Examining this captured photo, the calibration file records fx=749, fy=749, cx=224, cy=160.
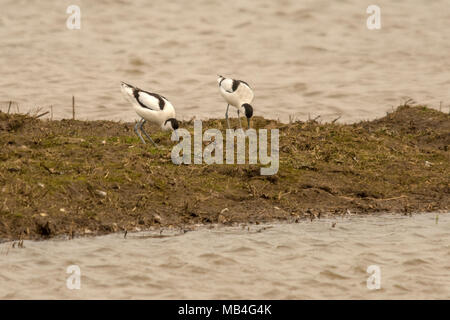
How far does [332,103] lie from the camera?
17.6 meters

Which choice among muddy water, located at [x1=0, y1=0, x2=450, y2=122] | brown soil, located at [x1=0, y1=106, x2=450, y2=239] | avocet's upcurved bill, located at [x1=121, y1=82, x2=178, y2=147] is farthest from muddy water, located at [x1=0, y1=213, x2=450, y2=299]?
muddy water, located at [x1=0, y1=0, x2=450, y2=122]

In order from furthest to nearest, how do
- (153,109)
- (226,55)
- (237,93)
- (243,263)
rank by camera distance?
(226,55), (237,93), (153,109), (243,263)

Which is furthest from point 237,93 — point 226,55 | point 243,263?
point 226,55

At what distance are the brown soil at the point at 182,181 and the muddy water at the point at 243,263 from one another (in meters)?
0.41

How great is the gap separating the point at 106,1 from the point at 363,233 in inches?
699

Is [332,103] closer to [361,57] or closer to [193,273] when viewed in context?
[361,57]

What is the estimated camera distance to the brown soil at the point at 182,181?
354 inches

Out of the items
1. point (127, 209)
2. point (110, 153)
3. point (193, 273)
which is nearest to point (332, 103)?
point (110, 153)

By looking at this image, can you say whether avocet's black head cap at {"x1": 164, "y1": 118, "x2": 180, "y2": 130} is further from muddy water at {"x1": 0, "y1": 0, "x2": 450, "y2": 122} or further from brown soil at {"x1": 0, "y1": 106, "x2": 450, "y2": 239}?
muddy water at {"x1": 0, "y1": 0, "x2": 450, "y2": 122}

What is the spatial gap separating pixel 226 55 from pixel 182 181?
1139cm

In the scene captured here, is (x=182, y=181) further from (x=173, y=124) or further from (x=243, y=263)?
(x=243, y=263)

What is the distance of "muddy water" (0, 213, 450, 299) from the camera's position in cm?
739

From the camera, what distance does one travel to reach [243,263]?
26.7 ft

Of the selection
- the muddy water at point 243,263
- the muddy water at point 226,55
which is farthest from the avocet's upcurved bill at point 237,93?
the muddy water at point 243,263
